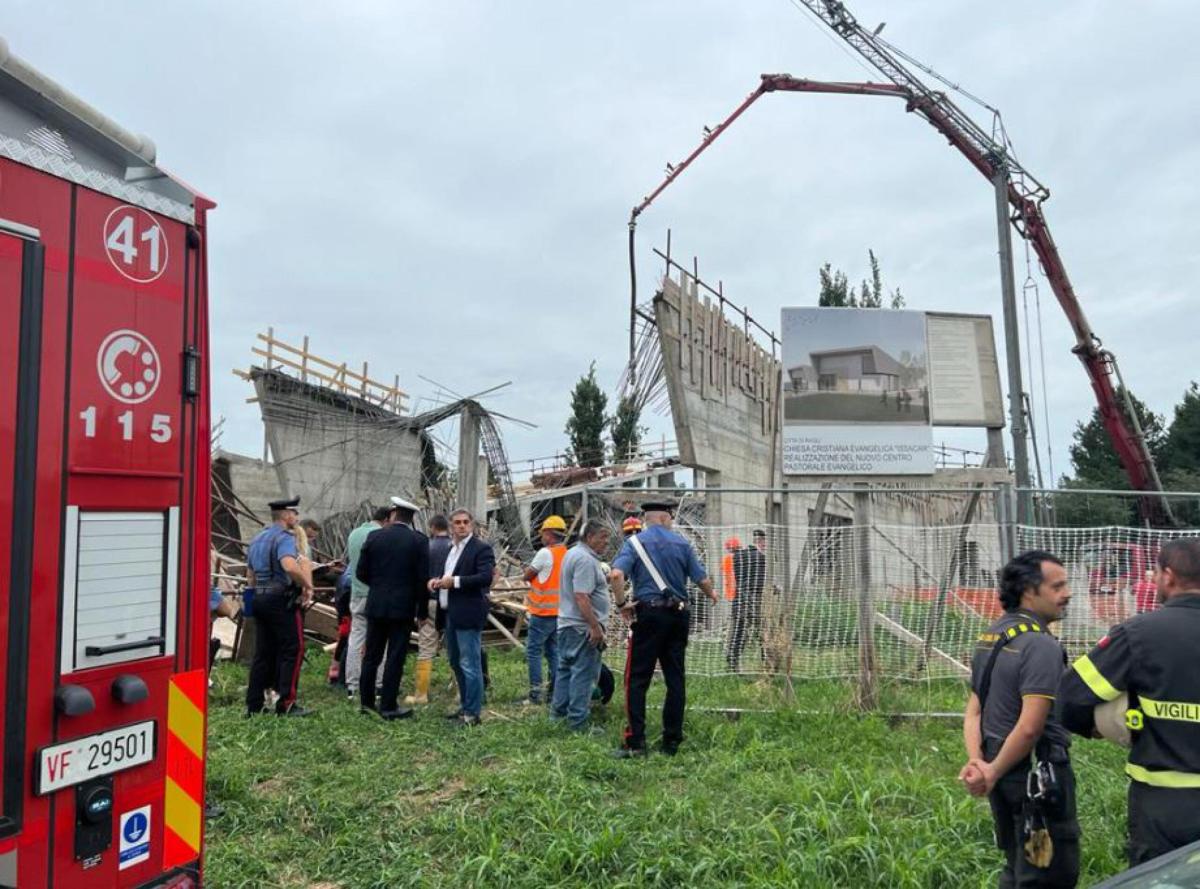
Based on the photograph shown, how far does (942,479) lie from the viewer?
34.4ft

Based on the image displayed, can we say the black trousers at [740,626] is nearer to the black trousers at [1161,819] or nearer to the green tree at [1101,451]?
the black trousers at [1161,819]

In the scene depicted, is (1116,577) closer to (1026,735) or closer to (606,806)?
(606,806)

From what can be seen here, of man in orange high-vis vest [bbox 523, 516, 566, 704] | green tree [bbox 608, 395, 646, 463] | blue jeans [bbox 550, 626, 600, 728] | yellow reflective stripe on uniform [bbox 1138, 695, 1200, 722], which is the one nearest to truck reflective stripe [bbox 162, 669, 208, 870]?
yellow reflective stripe on uniform [bbox 1138, 695, 1200, 722]

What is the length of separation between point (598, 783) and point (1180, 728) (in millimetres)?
3411

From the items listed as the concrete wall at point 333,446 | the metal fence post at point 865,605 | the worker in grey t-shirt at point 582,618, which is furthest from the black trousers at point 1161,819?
the concrete wall at point 333,446

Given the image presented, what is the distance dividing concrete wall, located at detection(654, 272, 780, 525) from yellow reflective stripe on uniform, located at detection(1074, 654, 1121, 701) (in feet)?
29.9

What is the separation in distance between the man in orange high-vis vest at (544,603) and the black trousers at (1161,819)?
17.2 ft

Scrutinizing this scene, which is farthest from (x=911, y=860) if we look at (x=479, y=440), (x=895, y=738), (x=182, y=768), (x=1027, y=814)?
(x=479, y=440)

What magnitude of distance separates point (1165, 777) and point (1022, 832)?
1.79 feet

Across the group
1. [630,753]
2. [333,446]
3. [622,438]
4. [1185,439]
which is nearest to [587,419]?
[622,438]

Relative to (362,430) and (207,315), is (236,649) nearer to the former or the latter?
(207,315)

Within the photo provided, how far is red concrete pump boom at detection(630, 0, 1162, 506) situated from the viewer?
15625 mm

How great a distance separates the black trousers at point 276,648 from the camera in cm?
682

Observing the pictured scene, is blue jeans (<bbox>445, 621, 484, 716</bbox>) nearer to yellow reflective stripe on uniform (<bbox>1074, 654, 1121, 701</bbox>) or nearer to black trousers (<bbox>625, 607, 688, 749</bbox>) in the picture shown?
black trousers (<bbox>625, 607, 688, 749</bbox>)
